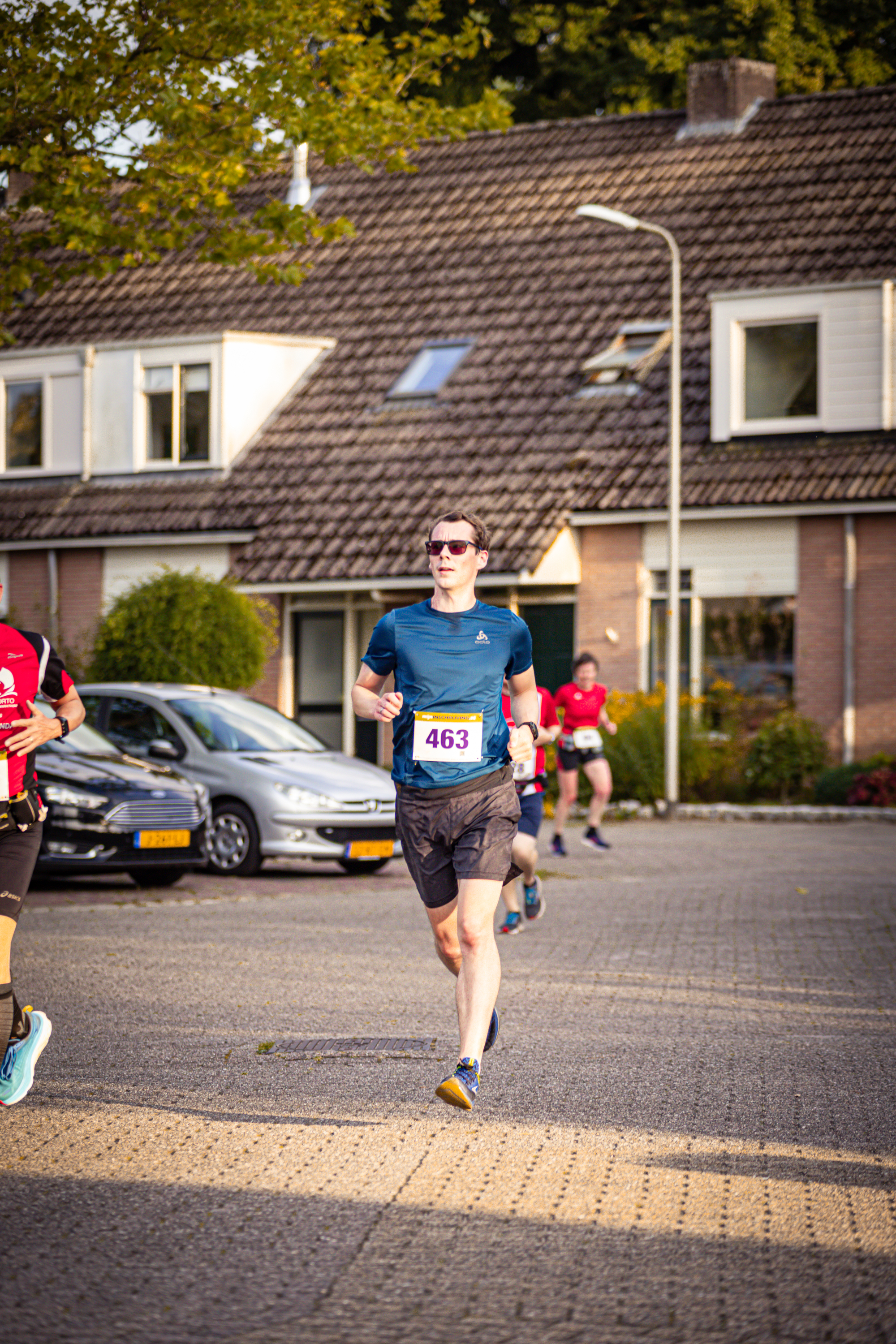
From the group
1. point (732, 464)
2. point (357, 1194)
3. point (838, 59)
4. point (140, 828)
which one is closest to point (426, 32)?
point (140, 828)

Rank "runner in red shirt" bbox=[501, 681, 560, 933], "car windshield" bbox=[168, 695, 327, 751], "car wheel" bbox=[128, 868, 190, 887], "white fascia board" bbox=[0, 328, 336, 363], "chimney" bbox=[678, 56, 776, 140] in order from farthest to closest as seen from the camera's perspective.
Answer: "chimney" bbox=[678, 56, 776, 140], "white fascia board" bbox=[0, 328, 336, 363], "car windshield" bbox=[168, 695, 327, 751], "car wheel" bbox=[128, 868, 190, 887], "runner in red shirt" bbox=[501, 681, 560, 933]

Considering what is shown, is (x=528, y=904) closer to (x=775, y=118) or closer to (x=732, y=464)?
(x=732, y=464)

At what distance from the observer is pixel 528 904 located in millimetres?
12172

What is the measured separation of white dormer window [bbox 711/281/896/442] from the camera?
79.0 ft

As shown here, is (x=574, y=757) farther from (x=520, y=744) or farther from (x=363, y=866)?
(x=520, y=744)

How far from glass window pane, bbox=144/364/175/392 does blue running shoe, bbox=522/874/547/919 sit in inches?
706

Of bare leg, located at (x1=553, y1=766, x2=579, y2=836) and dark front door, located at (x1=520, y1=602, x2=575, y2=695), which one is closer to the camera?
bare leg, located at (x1=553, y1=766, x2=579, y2=836)

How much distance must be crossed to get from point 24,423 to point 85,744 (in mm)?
15941

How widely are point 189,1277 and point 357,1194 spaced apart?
0.89 m

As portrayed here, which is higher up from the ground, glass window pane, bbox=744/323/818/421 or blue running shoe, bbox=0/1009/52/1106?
glass window pane, bbox=744/323/818/421

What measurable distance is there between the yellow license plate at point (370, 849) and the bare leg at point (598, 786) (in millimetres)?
2691

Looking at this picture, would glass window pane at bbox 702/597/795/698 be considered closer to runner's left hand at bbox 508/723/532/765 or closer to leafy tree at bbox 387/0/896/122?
leafy tree at bbox 387/0/896/122

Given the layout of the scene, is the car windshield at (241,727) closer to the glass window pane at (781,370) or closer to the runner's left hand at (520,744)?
the runner's left hand at (520,744)

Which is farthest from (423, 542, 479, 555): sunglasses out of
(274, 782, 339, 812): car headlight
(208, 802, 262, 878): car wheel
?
(208, 802, 262, 878): car wheel
